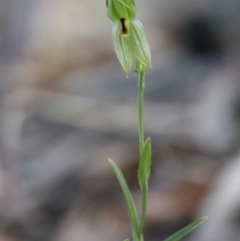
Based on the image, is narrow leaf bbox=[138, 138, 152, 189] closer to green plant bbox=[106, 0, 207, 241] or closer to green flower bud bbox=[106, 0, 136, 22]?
green plant bbox=[106, 0, 207, 241]

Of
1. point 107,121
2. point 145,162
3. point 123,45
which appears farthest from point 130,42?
point 107,121

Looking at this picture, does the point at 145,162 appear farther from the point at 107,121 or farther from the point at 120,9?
the point at 107,121

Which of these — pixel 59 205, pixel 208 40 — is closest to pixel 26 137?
pixel 59 205

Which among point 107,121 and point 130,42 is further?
point 107,121

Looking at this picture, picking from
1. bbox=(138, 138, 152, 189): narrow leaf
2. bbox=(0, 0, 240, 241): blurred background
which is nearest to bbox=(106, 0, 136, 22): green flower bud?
bbox=(138, 138, 152, 189): narrow leaf

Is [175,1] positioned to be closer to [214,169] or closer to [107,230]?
[214,169]

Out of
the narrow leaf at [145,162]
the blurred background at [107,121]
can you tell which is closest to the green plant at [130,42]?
the narrow leaf at [145,162]
